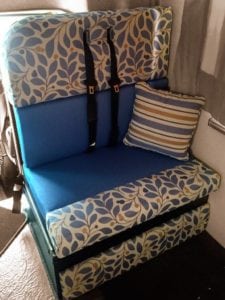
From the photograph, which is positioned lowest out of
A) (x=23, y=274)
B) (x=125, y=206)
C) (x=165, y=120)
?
(x=23, y=274)

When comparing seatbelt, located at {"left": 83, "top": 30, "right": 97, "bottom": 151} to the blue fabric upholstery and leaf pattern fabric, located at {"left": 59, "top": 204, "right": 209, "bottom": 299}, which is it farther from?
leaf pattern fabric, located at {"left": 59, "top": 204, "right": 209, "bottom": 299}

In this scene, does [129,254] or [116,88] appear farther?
[116,88]

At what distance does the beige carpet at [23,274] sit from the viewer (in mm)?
1292

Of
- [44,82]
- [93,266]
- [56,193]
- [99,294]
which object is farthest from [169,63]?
[99,294]

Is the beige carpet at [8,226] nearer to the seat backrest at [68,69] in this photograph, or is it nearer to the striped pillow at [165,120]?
the seat backrest at [68,69]

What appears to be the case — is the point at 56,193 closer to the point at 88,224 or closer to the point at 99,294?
the point at 88,224

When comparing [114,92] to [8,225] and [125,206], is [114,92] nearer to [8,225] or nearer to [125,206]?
[125,206]

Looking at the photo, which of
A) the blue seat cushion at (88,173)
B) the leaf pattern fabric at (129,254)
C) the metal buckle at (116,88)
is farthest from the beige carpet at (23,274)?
the metal buckle at (116,88)

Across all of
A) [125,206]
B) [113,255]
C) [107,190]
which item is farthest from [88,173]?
[113,255]

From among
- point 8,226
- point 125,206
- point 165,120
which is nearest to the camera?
point 125,206

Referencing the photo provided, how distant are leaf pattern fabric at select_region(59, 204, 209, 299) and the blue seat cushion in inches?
10.3

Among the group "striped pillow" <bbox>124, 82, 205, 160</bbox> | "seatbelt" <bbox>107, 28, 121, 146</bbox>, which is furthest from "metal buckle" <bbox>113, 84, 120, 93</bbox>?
"striped pillow" <bbox>124, 82, 205, 160</bbox>

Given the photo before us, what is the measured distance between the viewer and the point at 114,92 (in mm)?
1427

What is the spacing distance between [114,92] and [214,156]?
0.60m
